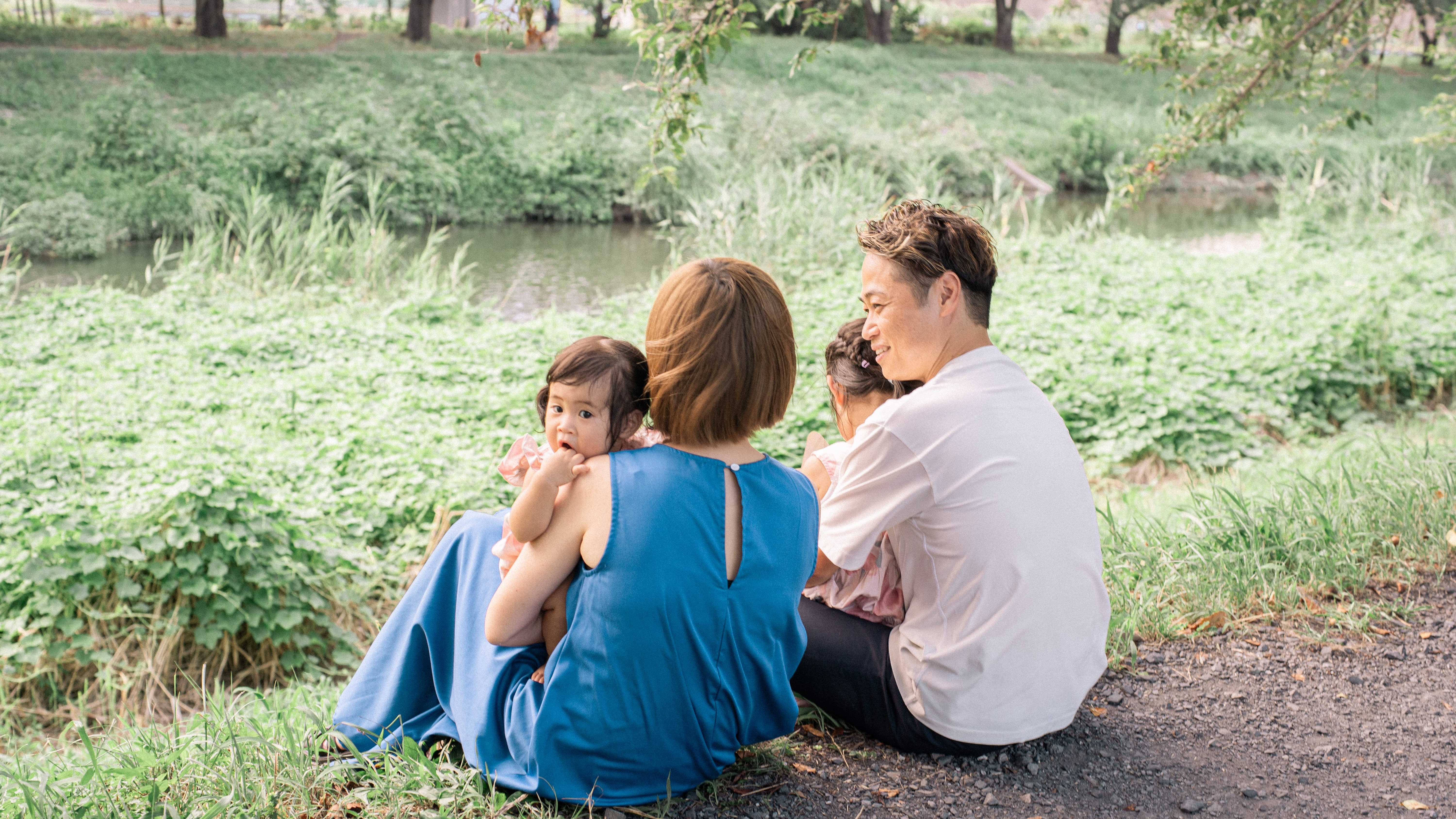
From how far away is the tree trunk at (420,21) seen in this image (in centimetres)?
2366

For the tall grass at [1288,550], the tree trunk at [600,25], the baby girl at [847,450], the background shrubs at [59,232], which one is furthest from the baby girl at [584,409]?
the tree trunk at [600,25]

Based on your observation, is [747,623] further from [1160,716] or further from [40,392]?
[40,392]

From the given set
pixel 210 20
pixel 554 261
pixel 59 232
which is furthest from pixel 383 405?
pixel 210 20

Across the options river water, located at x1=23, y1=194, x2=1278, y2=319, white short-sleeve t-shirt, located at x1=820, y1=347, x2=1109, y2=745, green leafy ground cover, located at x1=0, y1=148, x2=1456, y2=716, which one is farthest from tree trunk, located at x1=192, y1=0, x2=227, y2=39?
white short-sleeve t-shirt, located at x1=820, y1=347, x2=1109, y2=745

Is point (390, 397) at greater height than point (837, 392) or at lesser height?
lesser

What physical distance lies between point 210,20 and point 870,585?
23.3 m

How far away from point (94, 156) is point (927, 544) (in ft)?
49.0

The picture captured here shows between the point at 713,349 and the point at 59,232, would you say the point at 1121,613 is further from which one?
the point at 59,232

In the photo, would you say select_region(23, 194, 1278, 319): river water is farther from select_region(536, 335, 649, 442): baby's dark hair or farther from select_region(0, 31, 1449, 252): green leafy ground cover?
select_region(536, 335, 649, 442): baby's dark hair

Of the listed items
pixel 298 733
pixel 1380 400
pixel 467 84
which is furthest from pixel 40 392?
pixel 467 84

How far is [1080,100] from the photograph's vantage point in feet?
87.2

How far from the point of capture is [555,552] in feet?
6.31

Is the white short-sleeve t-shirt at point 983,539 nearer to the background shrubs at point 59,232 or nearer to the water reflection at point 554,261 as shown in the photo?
the water reflection at point 554,261

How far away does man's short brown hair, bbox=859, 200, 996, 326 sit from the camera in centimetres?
214
